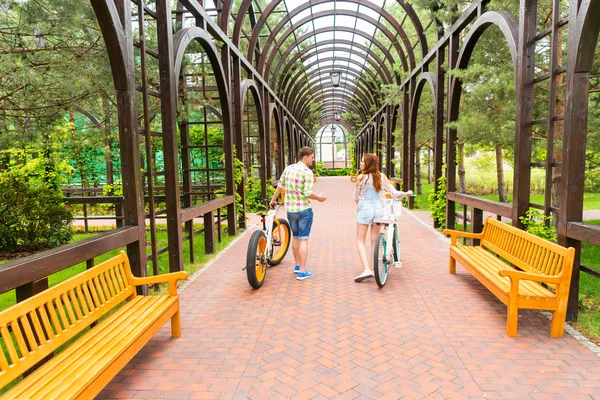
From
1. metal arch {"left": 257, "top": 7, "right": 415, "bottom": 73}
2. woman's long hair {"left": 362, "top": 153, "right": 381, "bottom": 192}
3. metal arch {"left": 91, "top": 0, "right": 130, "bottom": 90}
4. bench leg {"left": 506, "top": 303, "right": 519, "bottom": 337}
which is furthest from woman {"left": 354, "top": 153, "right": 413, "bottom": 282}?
metal arch {"left": 257, "top": 7, "right": 415, "bottom": 73}

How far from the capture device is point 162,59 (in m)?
5.36

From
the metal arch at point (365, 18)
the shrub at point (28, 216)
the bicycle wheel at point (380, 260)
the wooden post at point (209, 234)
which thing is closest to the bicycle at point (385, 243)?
the bicycle wheel at point (380, 260)

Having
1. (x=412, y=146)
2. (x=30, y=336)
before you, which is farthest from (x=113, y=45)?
(x=412, y=146)

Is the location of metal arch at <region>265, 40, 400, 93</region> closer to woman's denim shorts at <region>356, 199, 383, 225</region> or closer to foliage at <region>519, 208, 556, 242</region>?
woman's denim shorts at <region>356, 199, 383, 225</region>

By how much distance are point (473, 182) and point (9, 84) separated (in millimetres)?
21307

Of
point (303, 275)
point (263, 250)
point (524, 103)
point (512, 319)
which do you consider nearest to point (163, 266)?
point (263, 250)

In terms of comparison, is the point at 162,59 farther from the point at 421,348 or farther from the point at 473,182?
the point at 473,182

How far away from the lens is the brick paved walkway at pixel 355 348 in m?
2.82

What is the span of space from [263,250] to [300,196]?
80 cm

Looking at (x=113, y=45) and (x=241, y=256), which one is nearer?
(x=113, y=45)

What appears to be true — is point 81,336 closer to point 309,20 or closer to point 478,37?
point 478,37

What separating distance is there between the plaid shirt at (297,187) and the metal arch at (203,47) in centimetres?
187

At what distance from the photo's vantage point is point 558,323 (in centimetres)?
355

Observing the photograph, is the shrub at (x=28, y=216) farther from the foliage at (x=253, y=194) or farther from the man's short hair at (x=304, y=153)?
the foliage at (x=253, y=194)
